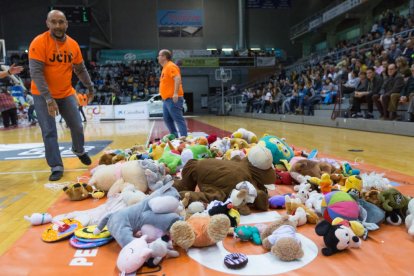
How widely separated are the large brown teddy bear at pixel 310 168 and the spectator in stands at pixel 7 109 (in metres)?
10.5

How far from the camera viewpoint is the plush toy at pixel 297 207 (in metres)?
1.71

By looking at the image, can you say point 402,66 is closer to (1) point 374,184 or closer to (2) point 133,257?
(1) point 374,184

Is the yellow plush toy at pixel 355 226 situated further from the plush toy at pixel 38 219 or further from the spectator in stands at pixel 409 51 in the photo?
the spectator in stands at pixel 409 51

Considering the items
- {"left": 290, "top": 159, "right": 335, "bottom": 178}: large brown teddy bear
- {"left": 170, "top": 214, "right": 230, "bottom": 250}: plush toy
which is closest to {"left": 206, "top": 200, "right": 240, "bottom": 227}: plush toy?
{"left": 170, "top": 214, "right": 230, "bottom": 250}: plush toy

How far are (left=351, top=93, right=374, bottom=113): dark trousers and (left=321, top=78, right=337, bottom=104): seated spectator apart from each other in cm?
164

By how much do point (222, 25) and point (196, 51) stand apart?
3345 millimetres

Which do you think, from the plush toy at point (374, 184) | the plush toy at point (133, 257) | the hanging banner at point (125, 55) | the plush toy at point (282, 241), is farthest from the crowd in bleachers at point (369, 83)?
the hanging banner at point (125, 55)

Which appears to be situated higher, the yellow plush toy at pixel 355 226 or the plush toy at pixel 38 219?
the yellow plush toy at pixel 355 226

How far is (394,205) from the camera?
1.69 m

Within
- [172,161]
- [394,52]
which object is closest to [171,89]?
[172,161]


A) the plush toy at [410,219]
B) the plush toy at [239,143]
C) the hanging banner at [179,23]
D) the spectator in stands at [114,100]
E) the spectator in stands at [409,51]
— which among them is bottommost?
the plush toy at [410,219]

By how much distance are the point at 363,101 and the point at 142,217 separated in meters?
7.27

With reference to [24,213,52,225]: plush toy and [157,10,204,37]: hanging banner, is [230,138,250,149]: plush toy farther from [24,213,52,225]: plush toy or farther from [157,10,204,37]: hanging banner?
[157,10,204,37]: hanging banner

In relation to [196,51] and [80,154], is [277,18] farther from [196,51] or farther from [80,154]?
[80,154]
